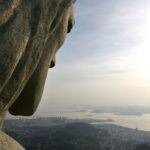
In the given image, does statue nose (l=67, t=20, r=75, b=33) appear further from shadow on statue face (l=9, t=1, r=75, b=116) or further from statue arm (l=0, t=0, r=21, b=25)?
statue arm (l=0, t=0, r=21, b=25)

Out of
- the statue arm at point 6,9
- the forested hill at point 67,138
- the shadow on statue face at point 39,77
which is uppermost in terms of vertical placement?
the statue arm at point 6,9

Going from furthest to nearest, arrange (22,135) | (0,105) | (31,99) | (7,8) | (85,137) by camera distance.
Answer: (85,137) < (22,135) < (31,99) < (0,105) < (7,8)

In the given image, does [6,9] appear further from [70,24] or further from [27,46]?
[70,24]

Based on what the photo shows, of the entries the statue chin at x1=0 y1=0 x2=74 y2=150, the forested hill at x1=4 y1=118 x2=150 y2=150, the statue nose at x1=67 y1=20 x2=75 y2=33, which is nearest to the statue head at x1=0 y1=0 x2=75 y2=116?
the statue chin at x1=0 y1=0 x2=74 y2=150

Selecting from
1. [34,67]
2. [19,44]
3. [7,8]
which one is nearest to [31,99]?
[34,67]

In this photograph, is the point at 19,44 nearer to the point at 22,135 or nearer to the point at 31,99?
the point at 31,99

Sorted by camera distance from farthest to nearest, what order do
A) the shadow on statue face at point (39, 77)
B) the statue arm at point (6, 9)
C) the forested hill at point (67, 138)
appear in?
the forested hill at point (67, 138) < the shadow on statue face at point (39, 77) < the statue arm at point (6, 9)

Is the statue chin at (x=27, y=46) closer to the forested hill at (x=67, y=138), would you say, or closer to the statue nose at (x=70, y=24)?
the statue nose at (x=70, y=24)

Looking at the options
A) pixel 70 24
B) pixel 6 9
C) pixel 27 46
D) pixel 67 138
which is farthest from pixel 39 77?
pixel 67 138

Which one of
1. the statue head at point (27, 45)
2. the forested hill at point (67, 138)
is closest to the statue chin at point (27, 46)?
the statue head at point (27, 45)
